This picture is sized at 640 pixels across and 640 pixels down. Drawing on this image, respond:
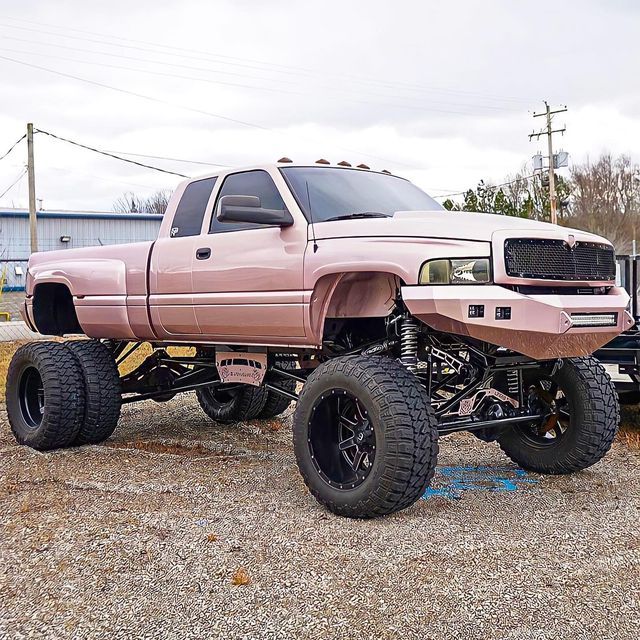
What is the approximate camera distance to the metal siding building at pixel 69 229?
138 feet

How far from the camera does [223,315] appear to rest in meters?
5.53

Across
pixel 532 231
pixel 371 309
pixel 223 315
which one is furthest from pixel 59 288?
pixel 532 231

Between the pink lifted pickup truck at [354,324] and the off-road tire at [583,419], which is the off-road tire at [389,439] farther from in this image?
the off-road tire at [583,419]

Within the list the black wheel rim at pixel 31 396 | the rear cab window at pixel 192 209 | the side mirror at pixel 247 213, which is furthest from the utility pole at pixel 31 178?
the side mirror at pixel 247 213

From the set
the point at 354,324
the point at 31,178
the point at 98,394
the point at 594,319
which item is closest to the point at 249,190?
the point at 354,324

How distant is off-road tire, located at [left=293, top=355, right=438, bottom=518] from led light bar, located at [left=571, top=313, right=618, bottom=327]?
3.03ft

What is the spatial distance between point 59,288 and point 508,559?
4.91m

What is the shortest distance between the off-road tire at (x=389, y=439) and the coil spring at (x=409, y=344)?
191 millimetres

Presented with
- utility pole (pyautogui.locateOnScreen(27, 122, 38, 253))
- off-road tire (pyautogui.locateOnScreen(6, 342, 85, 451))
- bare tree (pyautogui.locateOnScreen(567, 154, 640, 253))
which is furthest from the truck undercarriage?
Answer: bare tree (pyautogui.locateOnScreen(567, 154, 640, 253))

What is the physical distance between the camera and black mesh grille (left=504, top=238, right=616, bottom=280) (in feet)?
14.0

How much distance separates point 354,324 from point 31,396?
3.14 m

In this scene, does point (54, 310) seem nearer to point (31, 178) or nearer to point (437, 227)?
point (437, 227)

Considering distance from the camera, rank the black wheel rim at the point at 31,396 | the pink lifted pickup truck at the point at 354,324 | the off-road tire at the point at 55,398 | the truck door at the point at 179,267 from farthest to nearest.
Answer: the black wheel rim at the point at 31,396 → the off-road tire at the point at 55,398 → the truck door at the point at 179,267 → the pink lifted pickup truck at the point at 354,324

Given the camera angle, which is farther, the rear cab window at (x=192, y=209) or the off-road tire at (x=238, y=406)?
the off-road tire at (x=238, y=406)
